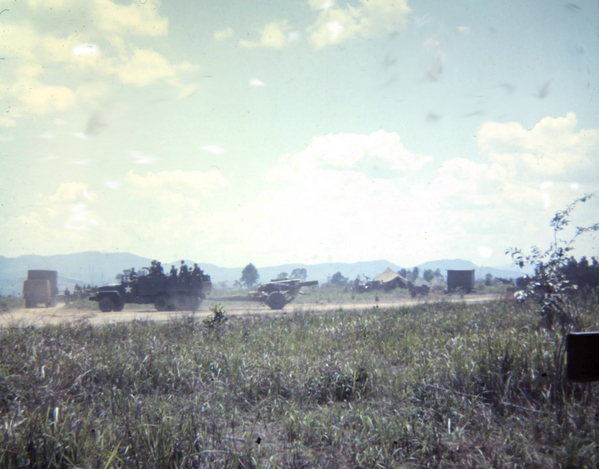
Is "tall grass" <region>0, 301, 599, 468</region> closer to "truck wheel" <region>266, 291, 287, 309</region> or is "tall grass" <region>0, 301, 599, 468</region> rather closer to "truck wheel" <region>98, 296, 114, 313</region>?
"truck wheel" <region>98, 296, 114, 313</region>

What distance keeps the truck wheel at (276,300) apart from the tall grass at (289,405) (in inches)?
591

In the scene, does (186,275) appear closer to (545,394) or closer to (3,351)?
(3,351)

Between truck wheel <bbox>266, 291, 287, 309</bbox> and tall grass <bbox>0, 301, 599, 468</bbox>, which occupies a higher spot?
tall grass <bbox>0, 301, 599, 468</bbox>

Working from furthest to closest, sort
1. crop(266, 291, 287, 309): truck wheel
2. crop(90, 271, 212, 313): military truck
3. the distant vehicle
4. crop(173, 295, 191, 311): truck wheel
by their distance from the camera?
the distant vehicle, crop(266, 291, 287, 309): truck wheel, crop(173, 295, 191, 311): truck wheel, crop(90, 271, 212, 313): military truck

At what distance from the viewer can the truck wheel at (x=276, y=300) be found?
24.0 metres

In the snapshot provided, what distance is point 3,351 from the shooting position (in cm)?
722

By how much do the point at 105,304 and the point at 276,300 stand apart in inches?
364

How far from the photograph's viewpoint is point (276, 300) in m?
24.1

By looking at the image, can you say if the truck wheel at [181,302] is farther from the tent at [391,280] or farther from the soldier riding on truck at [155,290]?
the tent at [391,280]

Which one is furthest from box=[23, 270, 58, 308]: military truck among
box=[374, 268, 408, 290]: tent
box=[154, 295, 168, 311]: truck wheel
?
box=[374, 268, 408, 290]: tent

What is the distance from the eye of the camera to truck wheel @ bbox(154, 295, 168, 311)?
23078mm

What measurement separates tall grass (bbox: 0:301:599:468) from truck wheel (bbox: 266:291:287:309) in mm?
15001

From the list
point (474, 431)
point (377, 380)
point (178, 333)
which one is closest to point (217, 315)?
point (178, 333)

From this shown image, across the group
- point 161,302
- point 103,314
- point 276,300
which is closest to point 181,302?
point 161,302
